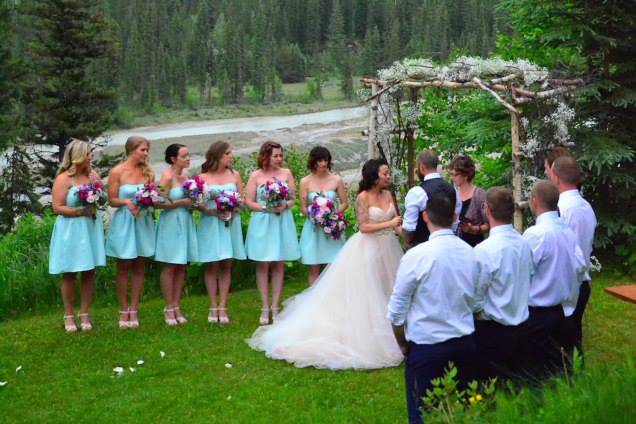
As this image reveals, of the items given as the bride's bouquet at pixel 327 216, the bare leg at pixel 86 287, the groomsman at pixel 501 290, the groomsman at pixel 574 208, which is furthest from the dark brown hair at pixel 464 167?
the bare leg at pixel 86 287

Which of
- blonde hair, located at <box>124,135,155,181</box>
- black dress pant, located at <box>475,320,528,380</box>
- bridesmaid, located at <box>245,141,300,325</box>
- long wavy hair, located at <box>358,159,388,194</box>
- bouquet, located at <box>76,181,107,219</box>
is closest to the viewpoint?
black dress pant, located at <box>475,320,528,380</box>

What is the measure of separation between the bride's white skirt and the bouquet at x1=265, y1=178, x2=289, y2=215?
0.99 m

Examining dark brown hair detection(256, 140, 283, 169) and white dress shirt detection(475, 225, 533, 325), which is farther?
dark brown hair detection(256, 140, 283, 169)

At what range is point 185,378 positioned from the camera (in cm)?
700

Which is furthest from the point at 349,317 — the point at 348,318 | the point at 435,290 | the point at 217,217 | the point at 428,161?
the point at 435,290

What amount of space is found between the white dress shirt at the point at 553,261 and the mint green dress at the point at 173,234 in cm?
399

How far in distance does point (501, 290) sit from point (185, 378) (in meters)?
3.10

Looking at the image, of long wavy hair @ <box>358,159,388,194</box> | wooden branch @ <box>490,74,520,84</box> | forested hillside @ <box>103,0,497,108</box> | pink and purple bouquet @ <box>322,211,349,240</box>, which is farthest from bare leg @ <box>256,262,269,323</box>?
forested hillside @ <box>103,0,497,108</box>

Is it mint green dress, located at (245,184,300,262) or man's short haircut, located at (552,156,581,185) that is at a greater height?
man's short haircut, located at (552,156,581,185)

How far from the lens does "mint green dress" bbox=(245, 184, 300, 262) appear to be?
27.8ft

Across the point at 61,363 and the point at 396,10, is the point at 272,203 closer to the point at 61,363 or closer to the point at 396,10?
the point at 61,363

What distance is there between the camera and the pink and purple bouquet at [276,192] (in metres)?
8.30

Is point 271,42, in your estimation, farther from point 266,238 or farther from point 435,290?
point 435,290

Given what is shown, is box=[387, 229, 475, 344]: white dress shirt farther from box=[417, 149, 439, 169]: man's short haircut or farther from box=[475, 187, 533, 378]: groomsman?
box=[417, 149, 439, 169]: man's short haircut
